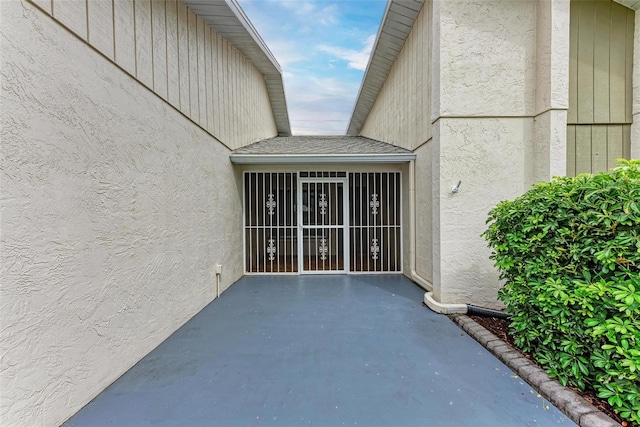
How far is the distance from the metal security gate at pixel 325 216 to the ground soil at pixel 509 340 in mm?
3098

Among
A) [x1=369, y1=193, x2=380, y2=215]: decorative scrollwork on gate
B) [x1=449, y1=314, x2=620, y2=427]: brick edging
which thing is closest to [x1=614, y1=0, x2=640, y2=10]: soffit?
[x1=369, y1=193, x2=380, y2=215]: decorative scrollwork on gate

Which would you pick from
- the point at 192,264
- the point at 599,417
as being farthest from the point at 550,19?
the point at 192,264

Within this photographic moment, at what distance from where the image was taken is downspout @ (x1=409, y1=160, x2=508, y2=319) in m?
4.13

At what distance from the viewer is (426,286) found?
5.34 metres

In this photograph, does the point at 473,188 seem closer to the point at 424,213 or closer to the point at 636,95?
the point at 424,213

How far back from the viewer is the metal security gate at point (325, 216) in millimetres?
6898

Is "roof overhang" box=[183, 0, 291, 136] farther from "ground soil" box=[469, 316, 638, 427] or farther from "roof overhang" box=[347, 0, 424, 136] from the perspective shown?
"ground soil" box=[469, 316, 638, 427]

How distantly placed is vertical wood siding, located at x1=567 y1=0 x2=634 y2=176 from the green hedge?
2.46m

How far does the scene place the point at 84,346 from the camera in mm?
2320

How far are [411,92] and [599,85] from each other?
303cm

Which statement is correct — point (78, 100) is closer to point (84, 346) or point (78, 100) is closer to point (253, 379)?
point (84, 346)

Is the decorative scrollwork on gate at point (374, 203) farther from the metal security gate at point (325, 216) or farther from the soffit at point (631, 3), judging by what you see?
the soffit at point (631, 3)

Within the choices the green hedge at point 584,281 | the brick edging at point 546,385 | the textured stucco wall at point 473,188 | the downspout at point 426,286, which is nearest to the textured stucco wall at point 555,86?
the textured stucco wall at point 473,188

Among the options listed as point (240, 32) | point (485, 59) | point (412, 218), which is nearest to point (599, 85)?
point (485, 59)
